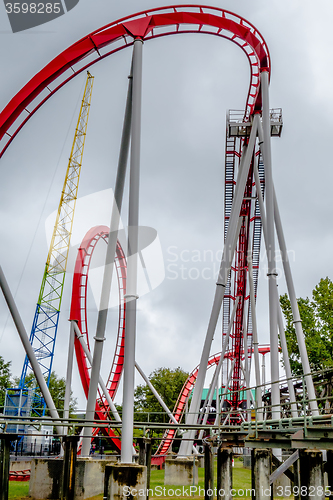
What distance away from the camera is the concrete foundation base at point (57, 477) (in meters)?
15.0

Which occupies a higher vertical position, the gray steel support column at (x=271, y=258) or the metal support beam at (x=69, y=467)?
the gray steel support column at (x=271, y=258)

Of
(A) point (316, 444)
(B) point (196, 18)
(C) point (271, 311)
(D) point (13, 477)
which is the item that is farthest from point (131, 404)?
(D) point (13, 477)

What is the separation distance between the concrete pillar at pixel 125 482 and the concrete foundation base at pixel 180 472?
10.4m

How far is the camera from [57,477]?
15.4m

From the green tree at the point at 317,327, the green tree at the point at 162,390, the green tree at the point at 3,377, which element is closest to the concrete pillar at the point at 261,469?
the green tree at the point at 317,327

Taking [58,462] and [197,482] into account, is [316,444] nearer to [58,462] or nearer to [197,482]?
[58,462]

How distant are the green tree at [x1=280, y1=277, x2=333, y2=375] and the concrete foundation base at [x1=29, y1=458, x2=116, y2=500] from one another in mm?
11823

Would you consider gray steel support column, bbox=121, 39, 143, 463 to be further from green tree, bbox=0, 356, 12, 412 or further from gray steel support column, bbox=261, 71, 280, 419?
green tree, bbox=0, 356, 12, 412

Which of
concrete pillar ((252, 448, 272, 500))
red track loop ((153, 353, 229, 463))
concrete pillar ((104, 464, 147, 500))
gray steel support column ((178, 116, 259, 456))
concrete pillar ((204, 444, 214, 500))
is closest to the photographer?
concrete pillar ((104, 464, 147, 500))

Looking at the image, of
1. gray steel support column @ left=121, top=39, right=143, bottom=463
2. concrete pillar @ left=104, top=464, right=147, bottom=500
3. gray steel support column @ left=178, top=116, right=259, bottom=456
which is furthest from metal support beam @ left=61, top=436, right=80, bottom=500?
concrete pillar @ left=104, top=464, right=147, bottom=500

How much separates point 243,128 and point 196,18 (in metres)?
4.88

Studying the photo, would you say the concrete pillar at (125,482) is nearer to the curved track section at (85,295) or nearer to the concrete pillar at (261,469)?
the concrete pillar at (261,469)

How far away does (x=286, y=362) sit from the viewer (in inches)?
696

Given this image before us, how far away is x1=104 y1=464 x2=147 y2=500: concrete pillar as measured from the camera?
7.89 m
